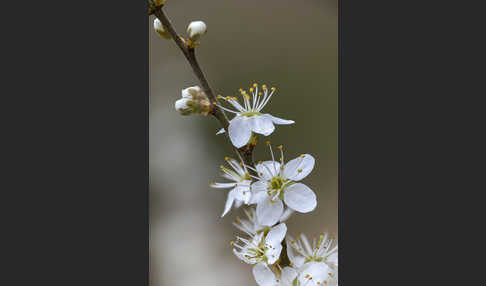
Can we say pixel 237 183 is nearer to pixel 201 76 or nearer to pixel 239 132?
pixel 239 132

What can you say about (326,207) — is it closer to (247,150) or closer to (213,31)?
(247,150)

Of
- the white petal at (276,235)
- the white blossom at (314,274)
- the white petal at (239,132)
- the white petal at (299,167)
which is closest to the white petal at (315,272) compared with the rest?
the white blossom at (314,274)

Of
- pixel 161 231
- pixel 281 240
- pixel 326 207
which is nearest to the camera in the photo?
pixel 281 240

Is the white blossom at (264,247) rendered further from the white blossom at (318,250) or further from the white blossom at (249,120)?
the white blossom at (249,120)

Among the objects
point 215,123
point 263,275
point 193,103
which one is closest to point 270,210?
point 263,275

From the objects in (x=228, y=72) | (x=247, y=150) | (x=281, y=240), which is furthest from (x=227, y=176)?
(x=228, y=72)

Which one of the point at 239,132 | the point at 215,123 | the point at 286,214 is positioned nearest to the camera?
the point at 239,132
